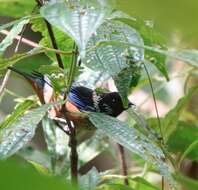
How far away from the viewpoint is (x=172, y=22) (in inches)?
8.3

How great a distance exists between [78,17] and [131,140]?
0.22 m

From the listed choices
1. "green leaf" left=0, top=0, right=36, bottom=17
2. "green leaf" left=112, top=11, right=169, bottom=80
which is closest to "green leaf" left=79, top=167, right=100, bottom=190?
"green leaf" left=112, top=11, right=169, bottom=80

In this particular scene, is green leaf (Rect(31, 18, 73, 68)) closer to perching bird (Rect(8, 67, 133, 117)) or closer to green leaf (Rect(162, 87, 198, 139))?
perching bird (Rect(8, 67, 133, 117))

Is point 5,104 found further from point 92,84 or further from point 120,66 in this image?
point 120,66

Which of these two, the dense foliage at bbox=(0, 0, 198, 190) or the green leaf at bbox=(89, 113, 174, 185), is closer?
the dense foliage at bbox=(0, 0, 198, 190)

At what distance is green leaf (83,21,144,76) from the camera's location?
2.31 ft

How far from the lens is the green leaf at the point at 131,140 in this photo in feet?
2.17

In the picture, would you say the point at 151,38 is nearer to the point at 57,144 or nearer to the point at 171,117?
the point at 171,117

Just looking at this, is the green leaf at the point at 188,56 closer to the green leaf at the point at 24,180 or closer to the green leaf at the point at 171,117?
the green leaf at the point at 24,180

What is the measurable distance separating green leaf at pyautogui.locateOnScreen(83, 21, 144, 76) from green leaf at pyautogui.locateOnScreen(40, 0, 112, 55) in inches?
4.0

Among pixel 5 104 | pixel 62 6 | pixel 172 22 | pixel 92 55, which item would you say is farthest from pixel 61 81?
pixel 5 104

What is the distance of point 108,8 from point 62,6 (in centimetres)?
5

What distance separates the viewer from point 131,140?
0.68 metres

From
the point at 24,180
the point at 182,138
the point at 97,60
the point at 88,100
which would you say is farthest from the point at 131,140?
the point at 182,138
